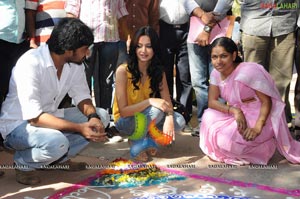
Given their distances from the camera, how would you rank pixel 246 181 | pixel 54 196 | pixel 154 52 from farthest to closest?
pixel 154 52
pixel 246 181
pixel 54 196

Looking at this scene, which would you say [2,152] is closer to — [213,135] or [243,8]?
[213,135]

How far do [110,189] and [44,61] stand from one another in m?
1.04

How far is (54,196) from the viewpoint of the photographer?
10.6 feet

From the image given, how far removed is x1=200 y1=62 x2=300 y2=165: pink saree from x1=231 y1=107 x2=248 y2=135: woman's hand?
0.20ft

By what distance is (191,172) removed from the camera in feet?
12.1

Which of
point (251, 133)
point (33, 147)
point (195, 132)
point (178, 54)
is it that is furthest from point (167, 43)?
point (33, 147)

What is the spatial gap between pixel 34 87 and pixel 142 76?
116 centimetres

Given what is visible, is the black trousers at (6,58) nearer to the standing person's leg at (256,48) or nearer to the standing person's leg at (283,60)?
the standing person's leg at (256,48)

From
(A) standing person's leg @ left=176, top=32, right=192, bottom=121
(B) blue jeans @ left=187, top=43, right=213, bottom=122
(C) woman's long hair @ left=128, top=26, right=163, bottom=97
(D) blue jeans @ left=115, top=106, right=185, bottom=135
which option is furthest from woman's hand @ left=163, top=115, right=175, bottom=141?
→ (A) standing person's leg @ left=176, top=32, right=192, bottom=121

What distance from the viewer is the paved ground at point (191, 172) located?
3289 mm

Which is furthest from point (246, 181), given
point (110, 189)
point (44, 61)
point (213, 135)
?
point (44, 61)

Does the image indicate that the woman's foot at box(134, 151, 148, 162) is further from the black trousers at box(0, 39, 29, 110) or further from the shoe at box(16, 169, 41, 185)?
the black trousers at box(0, 39, 29, 110)

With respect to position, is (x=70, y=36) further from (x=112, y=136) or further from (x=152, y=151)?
(x=112, y=136)

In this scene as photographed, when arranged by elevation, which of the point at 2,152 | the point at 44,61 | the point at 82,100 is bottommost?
the point at 2,152
